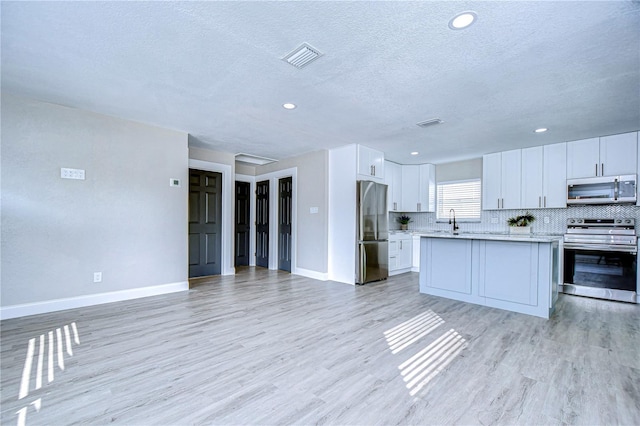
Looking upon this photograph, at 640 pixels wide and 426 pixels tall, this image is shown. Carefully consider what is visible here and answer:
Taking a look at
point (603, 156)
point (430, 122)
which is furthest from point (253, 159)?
point (603, 156)

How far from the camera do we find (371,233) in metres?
5.22

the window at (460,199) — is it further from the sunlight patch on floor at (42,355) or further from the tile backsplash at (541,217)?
the sunlight patch on floor at (42,355)

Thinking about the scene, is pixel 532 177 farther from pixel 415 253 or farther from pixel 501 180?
pixel 415 253

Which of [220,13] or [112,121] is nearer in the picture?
[220,13]

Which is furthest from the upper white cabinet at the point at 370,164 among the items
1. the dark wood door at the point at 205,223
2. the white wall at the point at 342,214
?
the dark wood door at the point at 205,223

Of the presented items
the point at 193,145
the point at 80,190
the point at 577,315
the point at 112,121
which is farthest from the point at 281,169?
the point at 577,315

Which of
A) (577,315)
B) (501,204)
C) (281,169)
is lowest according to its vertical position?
(577,315)

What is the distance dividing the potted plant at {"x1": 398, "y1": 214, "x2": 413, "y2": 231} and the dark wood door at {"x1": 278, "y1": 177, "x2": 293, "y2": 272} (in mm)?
2939

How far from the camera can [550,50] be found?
2221 mm

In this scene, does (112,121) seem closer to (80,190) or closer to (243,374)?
(80,190)

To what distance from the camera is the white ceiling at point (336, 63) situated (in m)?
1.87

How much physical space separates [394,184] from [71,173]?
19.5 ft

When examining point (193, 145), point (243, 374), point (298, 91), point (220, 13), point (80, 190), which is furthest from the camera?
point (193, 145)

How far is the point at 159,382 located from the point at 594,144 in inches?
263
